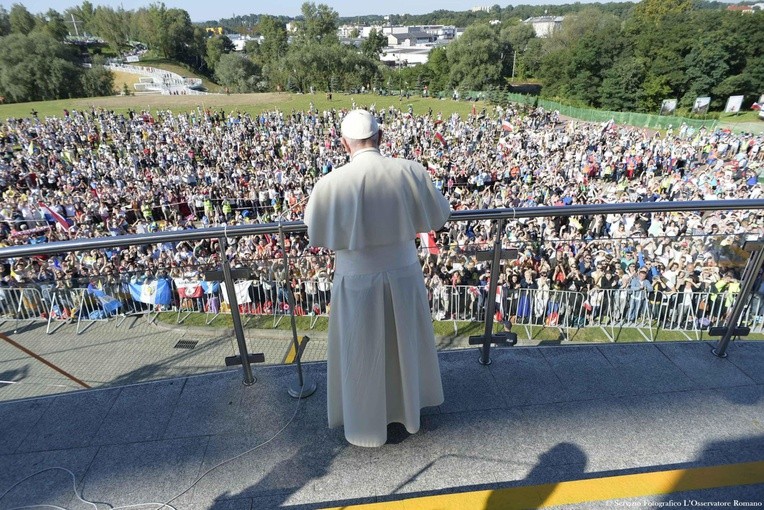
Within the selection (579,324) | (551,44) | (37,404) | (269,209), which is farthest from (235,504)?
(551,44)

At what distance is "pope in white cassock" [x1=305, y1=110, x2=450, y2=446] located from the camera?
78.7 inches

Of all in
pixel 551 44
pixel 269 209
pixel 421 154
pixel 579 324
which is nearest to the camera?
pixel 579 324

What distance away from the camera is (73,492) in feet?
7.61

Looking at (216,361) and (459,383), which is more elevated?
(459,383)

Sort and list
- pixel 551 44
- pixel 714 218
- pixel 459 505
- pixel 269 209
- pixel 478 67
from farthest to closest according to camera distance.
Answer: pixel 551 44 < pixel 478 67 < pixel 269 209 < pixel 714 218 < pixel 459 505

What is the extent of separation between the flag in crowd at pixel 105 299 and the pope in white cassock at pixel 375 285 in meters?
3.10

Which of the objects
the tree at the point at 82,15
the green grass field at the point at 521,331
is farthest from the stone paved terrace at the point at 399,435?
the tree at the point at 82,15

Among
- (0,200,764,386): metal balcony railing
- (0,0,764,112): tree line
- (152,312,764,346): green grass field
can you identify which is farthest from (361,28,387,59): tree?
(0,200,764,386): metal balcony railing

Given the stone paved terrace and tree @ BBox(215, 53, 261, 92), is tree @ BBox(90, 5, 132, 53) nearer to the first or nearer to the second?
tree @ BBox(215, 53, 261, 92)

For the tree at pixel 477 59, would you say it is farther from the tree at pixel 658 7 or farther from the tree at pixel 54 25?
the tree at pixel 54 25

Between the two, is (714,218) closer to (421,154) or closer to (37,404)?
(37,404)

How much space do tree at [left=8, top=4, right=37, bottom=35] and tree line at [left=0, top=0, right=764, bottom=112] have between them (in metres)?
0.21

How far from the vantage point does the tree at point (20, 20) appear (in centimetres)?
8825

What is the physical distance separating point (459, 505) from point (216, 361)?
6.03m
